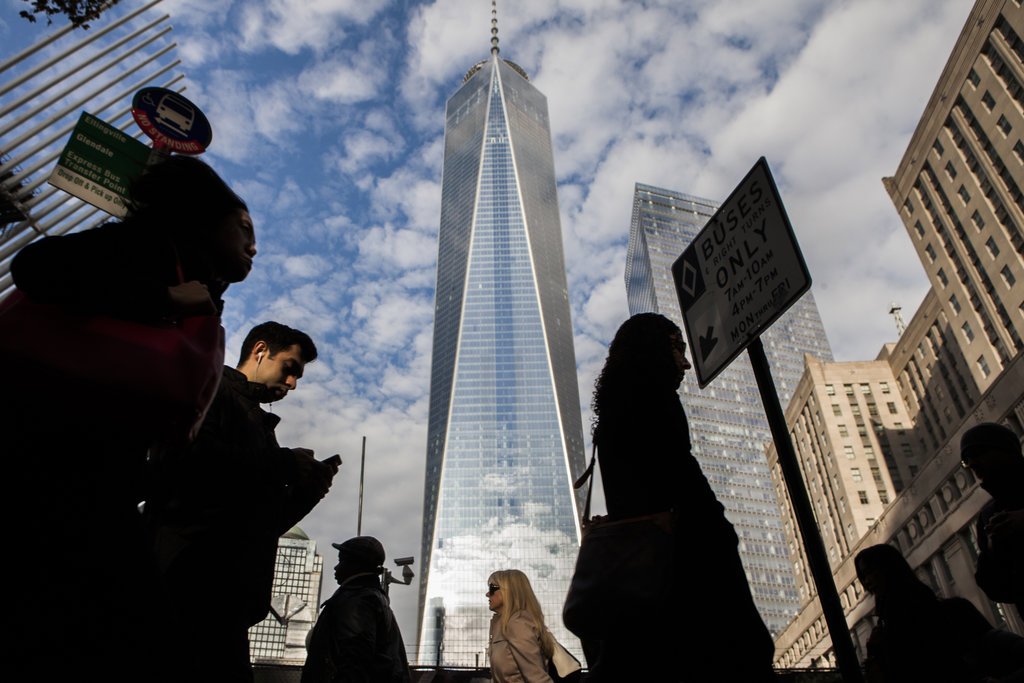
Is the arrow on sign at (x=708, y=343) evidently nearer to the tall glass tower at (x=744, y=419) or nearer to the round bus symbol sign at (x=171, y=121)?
the round bus symbol sign at (x=171, y=121)

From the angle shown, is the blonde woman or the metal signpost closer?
the metal signpost

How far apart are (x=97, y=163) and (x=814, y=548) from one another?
8.65m

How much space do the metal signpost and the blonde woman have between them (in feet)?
7.05

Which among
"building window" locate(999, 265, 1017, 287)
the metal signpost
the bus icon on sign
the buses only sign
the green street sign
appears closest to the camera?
the metal signpost

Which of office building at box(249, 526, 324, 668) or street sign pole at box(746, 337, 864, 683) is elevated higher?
office building at box(249, 526, 324, 668)

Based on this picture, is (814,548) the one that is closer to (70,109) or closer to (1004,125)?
(70,109)

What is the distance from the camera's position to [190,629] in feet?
6.60

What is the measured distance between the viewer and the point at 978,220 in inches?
1777

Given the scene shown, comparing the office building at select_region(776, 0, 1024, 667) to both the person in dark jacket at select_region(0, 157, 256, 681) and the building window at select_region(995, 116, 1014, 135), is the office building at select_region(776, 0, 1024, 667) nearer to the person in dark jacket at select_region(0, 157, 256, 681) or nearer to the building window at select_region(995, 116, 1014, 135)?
the building window at select_region(995, 116, 1014, 135)

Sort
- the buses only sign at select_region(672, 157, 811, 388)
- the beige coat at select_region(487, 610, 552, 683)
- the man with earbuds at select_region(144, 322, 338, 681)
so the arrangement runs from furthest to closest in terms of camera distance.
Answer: the beige coat at select_region(487, 610, 552, 683) < the buses only sign at select_region(672, 157, 811, 388) < the man with earbuds at select_region(144, 322, 338, 681)

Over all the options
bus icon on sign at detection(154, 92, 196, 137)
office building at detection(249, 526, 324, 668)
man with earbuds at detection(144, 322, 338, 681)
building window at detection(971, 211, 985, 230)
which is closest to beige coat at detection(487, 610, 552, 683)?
man with earbuds at detection(144, 322, 338, 681)

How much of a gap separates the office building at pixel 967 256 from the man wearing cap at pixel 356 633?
3673 centimetres

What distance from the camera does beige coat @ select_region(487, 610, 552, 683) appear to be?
13.9 ft

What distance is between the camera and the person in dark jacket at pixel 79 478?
1219 mm
